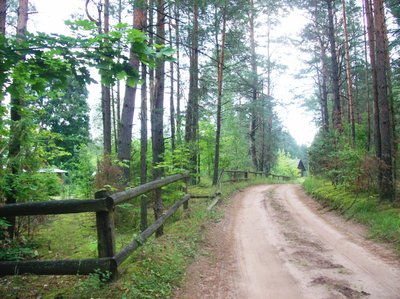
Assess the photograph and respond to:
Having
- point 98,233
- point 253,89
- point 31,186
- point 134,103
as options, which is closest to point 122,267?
point 98,233

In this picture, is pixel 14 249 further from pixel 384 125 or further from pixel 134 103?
pixel 384 125

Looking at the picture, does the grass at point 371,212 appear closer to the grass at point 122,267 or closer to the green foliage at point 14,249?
the grass at point 122,267

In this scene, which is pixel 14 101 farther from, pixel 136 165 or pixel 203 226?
pixel 136 165

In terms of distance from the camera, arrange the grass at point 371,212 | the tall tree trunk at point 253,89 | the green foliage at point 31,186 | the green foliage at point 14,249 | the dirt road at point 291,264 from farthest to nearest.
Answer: the tall tree trunk at point 253,89 < the grass at point 371,212 < the green foliage at point 31,186 < the green foliage at point 14,249 < the dirt road at point 291,264

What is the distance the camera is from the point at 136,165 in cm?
1428

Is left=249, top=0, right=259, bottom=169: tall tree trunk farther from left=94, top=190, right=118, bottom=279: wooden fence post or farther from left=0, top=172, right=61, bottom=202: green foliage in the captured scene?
left=94, top=190, right=118, bottom=279: wooden fence post

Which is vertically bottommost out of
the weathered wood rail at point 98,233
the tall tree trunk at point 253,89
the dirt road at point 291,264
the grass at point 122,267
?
the dirt road at point 291,264

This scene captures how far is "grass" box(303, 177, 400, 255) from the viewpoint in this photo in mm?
7521

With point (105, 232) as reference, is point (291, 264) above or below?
below

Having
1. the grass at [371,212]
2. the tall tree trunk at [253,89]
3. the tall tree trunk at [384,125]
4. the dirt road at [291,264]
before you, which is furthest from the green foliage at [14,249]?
the tall tree trunk at [253,89]

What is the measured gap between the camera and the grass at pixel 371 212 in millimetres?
7521

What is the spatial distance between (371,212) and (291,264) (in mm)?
4748

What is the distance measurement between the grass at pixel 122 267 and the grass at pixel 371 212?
413cm

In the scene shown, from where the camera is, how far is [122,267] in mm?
4945
